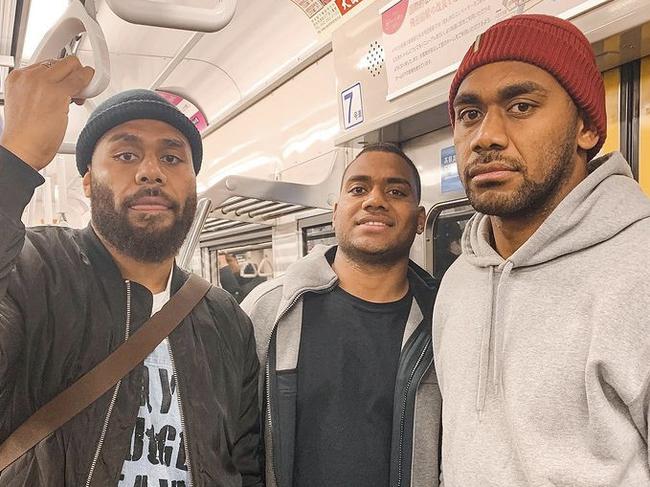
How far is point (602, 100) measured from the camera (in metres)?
1.26

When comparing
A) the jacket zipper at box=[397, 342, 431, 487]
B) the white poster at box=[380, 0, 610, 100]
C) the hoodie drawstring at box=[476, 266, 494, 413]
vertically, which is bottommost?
the jacket zipper at box=[397, 342, 431, 487]

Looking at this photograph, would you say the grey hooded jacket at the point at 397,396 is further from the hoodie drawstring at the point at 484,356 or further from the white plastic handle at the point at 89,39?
the white plastic handle at the point at 89,39

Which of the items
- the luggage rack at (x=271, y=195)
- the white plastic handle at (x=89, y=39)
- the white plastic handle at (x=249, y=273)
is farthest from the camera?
the white plastic handle at (x=249, y=273)

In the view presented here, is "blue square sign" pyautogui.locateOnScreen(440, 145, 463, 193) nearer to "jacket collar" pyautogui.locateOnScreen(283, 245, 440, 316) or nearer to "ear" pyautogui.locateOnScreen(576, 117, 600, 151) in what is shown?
"jacket collar" pyautogui.locateOnScreen(283, 245, 440, 316)

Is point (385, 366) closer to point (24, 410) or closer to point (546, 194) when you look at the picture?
point (546, 194)

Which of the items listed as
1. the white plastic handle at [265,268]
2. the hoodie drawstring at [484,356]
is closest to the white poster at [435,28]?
the hoodie drawstring at [484,356]

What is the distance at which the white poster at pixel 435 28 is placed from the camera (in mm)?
1525

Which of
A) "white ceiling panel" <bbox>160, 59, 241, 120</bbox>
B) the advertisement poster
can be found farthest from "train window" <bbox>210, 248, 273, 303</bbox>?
the advertisement poster

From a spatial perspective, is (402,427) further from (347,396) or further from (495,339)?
(495,339)

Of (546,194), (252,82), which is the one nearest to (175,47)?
(252,82)

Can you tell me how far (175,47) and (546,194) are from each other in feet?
13.1

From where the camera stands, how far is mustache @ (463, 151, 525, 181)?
3.95ft

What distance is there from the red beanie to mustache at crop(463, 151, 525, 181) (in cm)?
20

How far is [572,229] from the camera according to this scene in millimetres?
1166
